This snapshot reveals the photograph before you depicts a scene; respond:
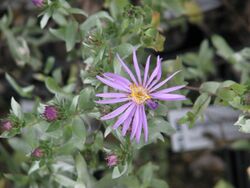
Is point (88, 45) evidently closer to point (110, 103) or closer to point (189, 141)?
point (110, 103)

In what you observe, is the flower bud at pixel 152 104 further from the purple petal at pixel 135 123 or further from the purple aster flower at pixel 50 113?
the purple aster flower at pixel 50 113

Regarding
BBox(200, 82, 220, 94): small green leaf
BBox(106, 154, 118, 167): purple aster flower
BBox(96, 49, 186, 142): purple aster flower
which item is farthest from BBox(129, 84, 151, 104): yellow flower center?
BBox(200, 82, 220, 94): small green leaf

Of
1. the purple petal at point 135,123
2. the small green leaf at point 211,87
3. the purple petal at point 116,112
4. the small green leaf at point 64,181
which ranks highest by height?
the purple petal at point 116,112

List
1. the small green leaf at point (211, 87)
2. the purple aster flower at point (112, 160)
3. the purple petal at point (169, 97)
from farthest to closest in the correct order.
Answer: the small green leaf at point (211, 87) → the purple aster flower at point (112, 160) → the purple petal at point (169, 97)

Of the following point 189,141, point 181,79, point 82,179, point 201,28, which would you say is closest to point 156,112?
point 181,79

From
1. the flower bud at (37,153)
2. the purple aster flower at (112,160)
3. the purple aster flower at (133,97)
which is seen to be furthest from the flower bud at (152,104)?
the flower bud at (37,153)

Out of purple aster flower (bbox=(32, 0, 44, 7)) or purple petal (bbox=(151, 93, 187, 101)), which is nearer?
purple petal (bbox=(151, 93, 187, 101))

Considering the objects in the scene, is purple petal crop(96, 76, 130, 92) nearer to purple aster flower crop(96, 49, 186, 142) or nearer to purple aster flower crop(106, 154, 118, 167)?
purple aster flower crop(96, 49, 186, 142)

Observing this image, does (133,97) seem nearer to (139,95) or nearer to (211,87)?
(139,95)

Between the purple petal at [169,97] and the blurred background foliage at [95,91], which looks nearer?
the purple petal at [169,97]
